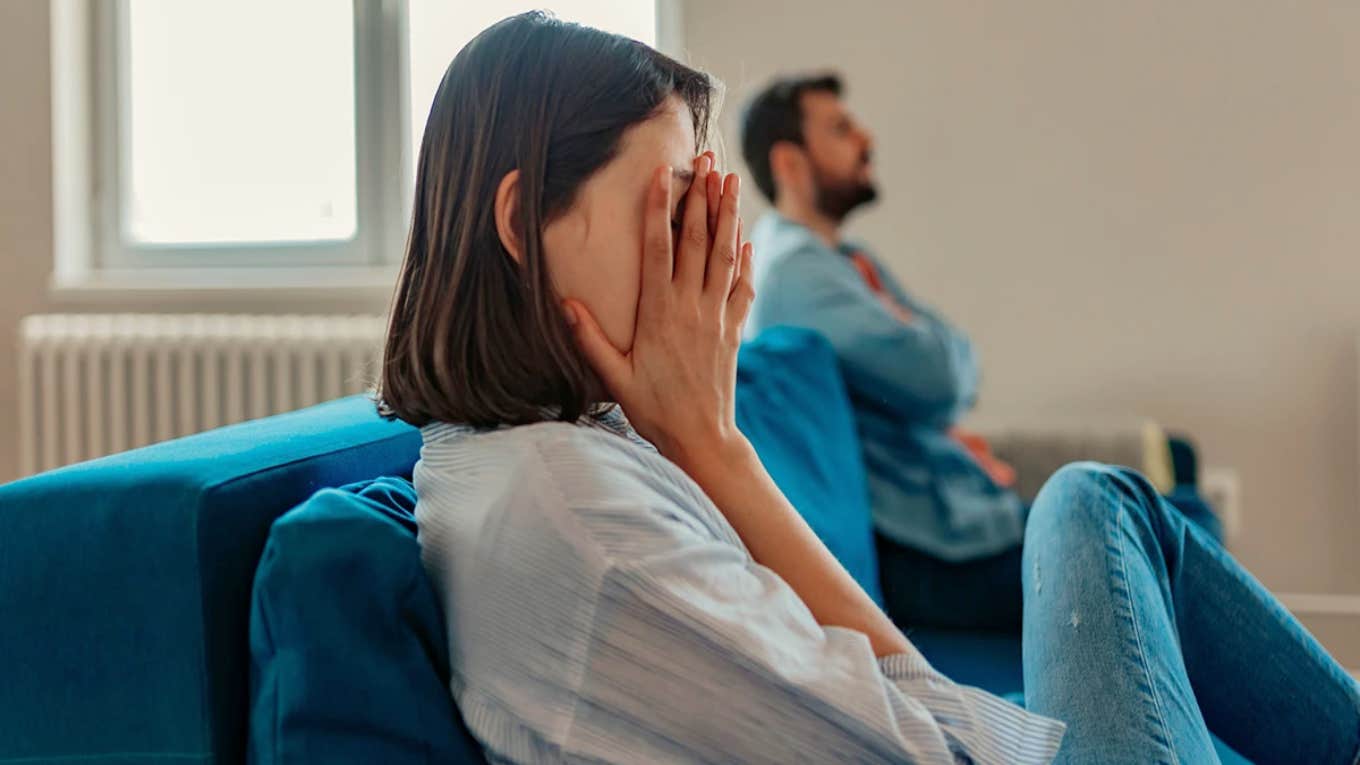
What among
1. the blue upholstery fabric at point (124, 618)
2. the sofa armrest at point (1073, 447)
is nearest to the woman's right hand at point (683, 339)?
the blue upholstery fabric at point (124, 618)

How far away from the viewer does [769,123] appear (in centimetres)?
241

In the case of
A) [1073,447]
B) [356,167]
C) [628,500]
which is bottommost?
[1073,447]

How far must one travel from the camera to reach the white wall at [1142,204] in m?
2.77

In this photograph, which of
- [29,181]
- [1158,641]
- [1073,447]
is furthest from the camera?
[29,181]

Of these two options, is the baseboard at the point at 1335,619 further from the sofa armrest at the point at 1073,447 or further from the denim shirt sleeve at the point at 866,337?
the denim shirt sleeve at the point at 866,337

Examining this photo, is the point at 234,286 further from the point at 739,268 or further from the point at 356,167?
the point at 739,268

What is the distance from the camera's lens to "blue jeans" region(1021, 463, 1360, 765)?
98cm

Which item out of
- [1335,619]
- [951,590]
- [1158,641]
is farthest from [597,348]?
[1335,619]

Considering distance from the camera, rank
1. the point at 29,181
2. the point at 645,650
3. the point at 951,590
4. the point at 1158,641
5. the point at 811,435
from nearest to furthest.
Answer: the point at 645,650 < the point at 1158,641 < the point at 811,435 < the point at 951,590 < the point at 29,181

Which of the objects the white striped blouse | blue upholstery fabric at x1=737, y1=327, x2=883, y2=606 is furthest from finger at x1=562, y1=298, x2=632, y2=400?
blue upholstery fabric at x1=737, y1=327, x2=883, y2=606

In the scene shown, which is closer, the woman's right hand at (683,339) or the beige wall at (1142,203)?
the woman's right hand at (683,339)

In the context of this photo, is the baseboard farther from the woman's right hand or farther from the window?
the woman's right hand

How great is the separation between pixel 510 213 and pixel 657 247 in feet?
0.32

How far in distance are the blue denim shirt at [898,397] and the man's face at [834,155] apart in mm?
151
